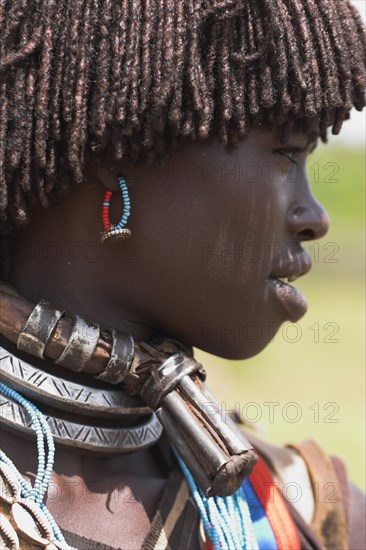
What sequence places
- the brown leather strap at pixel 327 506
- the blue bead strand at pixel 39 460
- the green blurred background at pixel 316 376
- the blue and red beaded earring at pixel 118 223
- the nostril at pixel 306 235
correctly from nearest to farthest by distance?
the blue bead strand at pixel 39 460 → the blue and red beaded earring at pixel 118 223 → the nostril at pixel 306 235 → the brown leather strap at pixel 327 506 → the green blurred background at pixel 316 376

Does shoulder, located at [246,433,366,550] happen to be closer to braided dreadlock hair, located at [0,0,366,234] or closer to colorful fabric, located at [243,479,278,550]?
colorful fabric, located at [243,479,278,550]

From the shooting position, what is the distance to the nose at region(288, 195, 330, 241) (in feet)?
5.72

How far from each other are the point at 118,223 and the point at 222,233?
179 mm

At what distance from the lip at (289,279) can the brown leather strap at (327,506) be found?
43 centimetres

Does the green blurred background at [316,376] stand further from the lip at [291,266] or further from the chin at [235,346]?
the chin at [235,346]

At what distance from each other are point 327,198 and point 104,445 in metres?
14.1

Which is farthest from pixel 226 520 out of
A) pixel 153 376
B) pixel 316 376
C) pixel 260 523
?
pixel 316 376

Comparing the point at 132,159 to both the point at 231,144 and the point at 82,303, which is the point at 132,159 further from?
the point at 82,303

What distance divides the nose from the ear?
32 cm

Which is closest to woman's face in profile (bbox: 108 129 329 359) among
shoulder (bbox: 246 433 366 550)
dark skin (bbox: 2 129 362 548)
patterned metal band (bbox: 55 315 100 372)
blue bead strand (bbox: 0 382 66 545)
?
dark skin (bbox: 2 129 362 548)

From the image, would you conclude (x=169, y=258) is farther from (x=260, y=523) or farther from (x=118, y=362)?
(x=260, y=523)

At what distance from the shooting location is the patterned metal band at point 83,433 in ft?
5.37

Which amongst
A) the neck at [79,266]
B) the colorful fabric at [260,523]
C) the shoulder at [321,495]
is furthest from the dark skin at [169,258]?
the shoulder at [321,495]

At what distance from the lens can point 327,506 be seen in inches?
78.9
